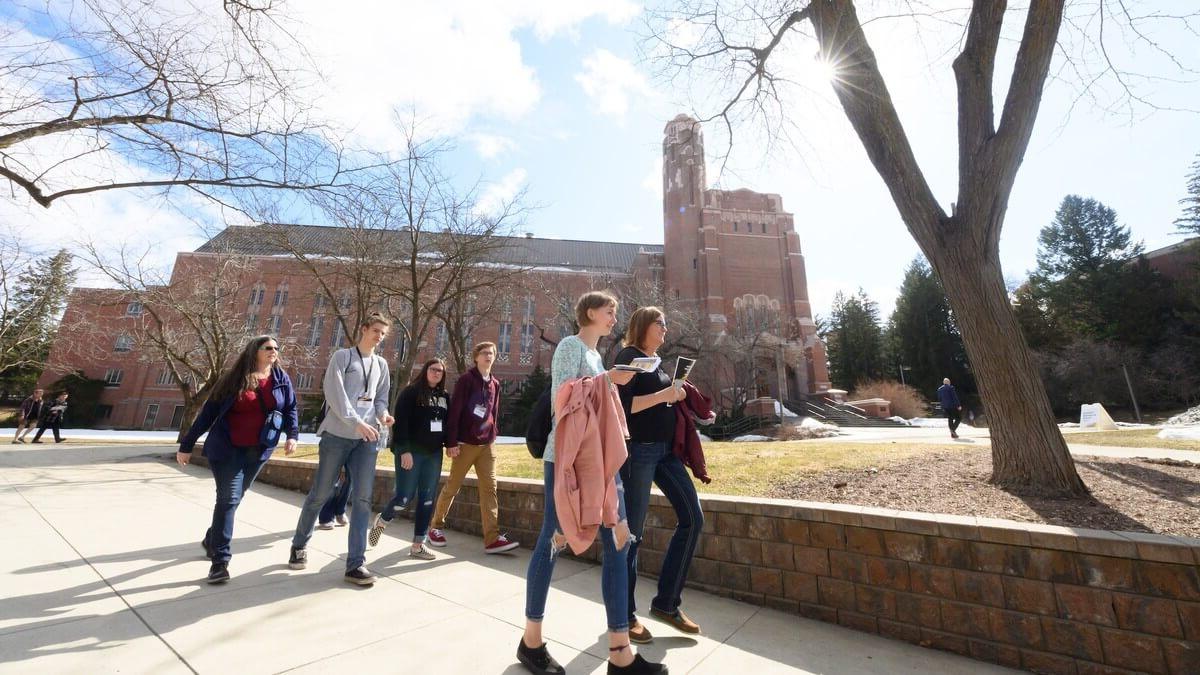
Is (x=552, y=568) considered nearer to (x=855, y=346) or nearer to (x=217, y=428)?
(x=217, y=428)

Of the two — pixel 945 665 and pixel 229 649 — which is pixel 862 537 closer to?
pixel 945 665

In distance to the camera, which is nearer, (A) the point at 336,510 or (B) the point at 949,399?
(A) the point at 336,510

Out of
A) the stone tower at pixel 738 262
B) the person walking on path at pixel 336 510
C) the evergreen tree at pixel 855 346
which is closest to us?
the person walking on path at pixel 336 510

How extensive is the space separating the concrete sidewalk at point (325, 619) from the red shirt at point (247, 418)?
1032 mm

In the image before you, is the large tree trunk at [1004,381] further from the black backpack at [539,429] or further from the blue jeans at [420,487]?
the blue jeans at [420,487]

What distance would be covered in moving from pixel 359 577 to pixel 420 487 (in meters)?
1.12

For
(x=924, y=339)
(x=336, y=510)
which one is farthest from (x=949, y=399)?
(x=924, y=339)

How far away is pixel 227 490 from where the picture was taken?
11.4 ft

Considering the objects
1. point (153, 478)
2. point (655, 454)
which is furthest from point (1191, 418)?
point (153, 478)

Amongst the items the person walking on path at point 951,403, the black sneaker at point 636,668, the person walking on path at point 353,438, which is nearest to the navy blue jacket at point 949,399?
the person walking on path at point 951,403

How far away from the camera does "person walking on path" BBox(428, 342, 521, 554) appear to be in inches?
178

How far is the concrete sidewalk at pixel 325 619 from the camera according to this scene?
230 centimetres

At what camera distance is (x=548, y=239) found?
52781 mm

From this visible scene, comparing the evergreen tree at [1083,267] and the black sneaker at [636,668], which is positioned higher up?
the evergreen tree at [1083,267]
